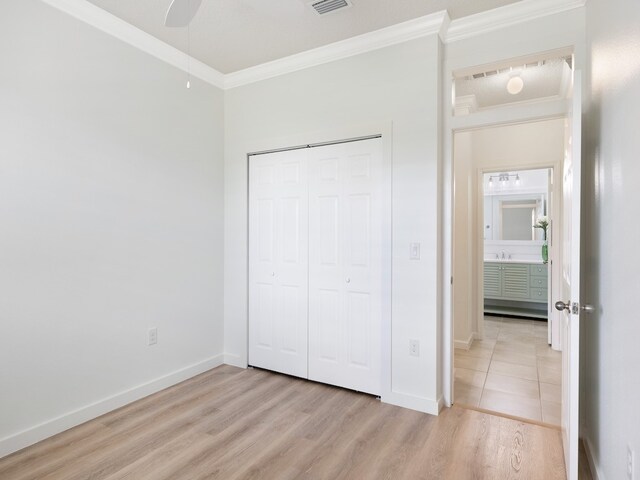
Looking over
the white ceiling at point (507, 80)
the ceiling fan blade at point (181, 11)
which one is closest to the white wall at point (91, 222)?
the ceiling fan blade at point (181, 11)

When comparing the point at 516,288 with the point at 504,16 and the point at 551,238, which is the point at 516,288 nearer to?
the point at 551,238

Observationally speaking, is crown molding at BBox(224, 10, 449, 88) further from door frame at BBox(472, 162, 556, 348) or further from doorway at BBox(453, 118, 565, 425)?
door frame at BBox(472, 162, 556, 348)

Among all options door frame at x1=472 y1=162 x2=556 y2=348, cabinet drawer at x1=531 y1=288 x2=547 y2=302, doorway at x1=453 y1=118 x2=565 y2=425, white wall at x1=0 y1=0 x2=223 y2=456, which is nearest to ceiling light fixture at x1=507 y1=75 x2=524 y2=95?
doorway at x1=453 y1=118 x2=565 y2=425

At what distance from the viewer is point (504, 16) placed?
2.44 m

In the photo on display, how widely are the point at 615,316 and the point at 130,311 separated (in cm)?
291

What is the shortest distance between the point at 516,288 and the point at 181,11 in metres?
5.71

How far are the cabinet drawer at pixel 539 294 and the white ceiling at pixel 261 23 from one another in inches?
173

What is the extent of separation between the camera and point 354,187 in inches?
114

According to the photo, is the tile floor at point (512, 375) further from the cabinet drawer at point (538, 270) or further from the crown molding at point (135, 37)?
the crown molding at point (135, 37)

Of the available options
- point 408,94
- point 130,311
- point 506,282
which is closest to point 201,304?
point 130,311

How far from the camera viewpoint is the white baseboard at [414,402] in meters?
2.57

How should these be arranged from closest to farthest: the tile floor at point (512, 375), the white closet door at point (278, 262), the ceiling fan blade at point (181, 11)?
1. the ceiling fan blade at point (181, 11)
2. the tile floor at point (512, 375)
3. the white closet door at point (278, 262)

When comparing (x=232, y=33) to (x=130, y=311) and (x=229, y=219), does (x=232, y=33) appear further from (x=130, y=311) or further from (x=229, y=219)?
(x=130, y=311)

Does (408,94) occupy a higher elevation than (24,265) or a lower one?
higher
